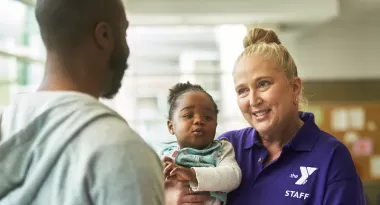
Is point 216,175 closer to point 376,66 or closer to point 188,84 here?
point 188,84

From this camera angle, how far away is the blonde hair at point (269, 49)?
4.69ft

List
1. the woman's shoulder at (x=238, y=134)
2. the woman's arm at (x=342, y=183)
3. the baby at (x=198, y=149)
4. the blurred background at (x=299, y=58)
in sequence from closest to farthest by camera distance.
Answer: the woman's arm at (x=342, y=183) < the baby at (x=198, y=149) < the woman's shoulder at (x=238, y=134) < the blurred background at (x=299, y=58)

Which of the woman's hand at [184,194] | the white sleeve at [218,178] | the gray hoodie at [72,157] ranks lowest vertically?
the woman's hand at [184,194]

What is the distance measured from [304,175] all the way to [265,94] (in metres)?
0.28

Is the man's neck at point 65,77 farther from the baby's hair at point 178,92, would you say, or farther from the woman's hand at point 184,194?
the baby's hair at point 178,92

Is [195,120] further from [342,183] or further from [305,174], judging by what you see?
[342,183]

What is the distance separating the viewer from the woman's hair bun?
1511 mm

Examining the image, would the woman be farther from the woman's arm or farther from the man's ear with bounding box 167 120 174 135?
the man's ear with bounding box 167 120 174 135

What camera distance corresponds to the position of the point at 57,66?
0.85 metres

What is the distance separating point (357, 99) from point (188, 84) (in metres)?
4.64

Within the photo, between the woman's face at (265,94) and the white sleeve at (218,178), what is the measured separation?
0.55 feet

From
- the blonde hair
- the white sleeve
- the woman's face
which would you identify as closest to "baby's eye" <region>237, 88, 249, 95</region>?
the woman's face

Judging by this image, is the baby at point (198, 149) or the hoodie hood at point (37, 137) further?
the baby at point (198, 149)

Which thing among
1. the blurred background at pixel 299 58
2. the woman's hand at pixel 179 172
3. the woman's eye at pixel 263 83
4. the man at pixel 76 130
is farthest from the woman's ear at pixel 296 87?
the blurred background at pixel 299 58
